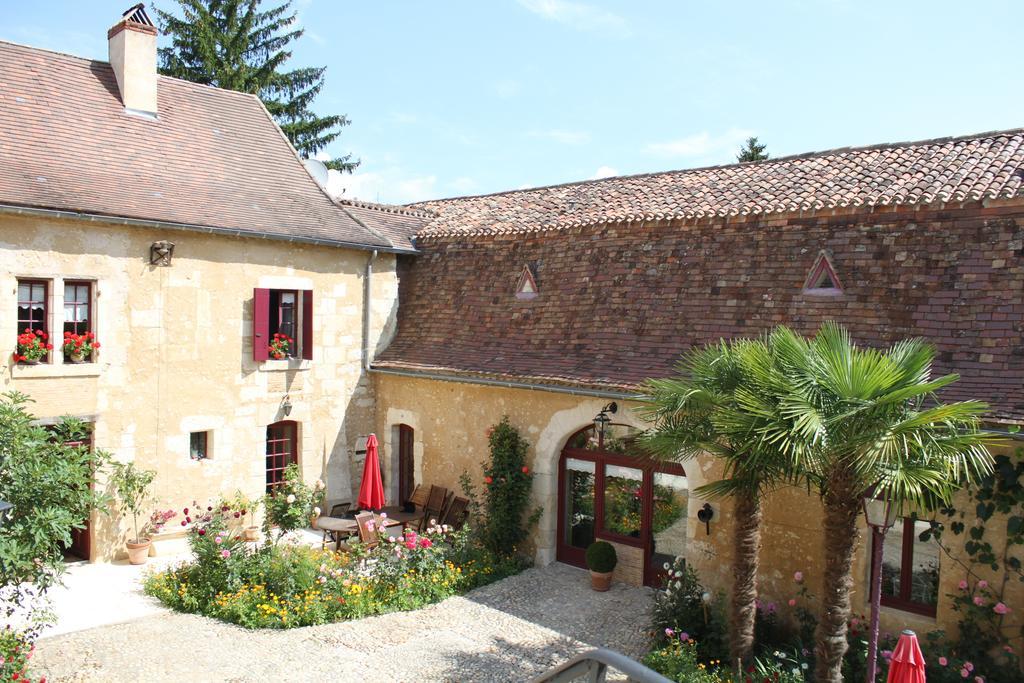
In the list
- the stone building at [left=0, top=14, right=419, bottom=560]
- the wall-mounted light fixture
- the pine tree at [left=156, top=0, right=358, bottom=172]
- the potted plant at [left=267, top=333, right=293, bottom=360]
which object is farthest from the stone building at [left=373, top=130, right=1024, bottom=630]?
the pine tree at [left=156, top=0, right=358, bottom=172]

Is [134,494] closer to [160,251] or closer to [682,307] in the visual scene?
[160,251]

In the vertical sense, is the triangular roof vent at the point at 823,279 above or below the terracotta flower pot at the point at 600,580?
above

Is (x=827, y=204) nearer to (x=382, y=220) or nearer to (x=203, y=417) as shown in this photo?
(x=382, y=220)

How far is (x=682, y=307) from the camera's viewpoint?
1148 centimetres

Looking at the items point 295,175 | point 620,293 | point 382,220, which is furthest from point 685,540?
point 295,175

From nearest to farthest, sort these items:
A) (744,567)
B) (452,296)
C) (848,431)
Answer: (848,431)
(744,567)
(452,296)

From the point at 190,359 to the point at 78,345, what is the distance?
1.67m

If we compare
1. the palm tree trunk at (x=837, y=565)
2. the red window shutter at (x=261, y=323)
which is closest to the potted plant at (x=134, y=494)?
the red window shutter at (x=261, y=323)

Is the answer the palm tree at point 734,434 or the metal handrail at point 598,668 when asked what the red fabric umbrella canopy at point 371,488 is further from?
the metal handrail at point 598,668

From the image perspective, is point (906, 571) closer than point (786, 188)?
Yes

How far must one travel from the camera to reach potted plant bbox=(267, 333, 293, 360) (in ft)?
45.6

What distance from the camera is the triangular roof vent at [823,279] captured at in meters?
10.3

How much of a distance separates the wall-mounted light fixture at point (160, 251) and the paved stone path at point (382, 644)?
204 inches

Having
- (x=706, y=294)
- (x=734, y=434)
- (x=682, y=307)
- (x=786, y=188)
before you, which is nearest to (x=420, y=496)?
(x=682, y=307)
